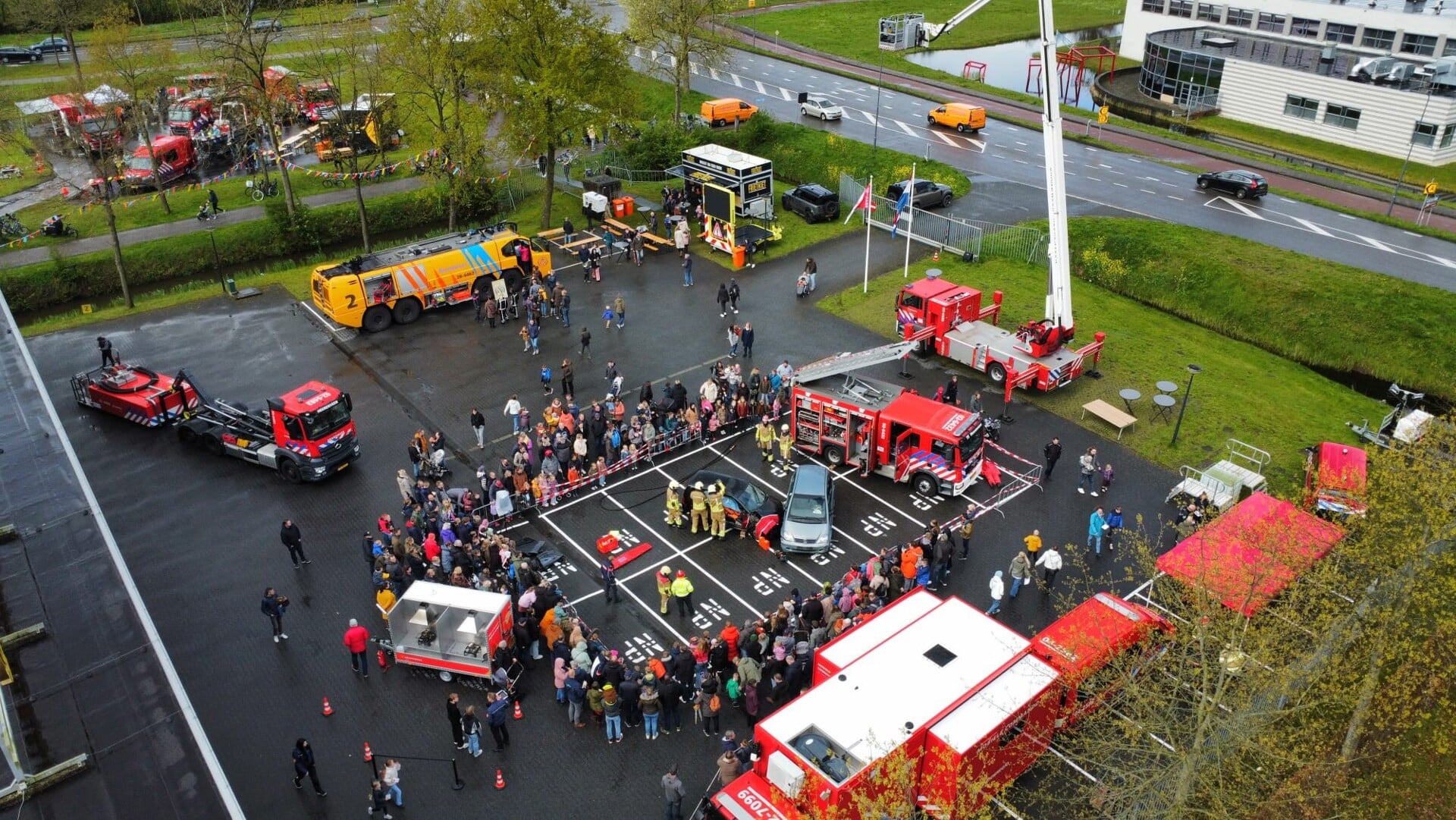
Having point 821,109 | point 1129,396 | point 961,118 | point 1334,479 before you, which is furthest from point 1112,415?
point 821,109

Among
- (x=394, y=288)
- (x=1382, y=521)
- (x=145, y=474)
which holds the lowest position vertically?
(x=145, y=474)

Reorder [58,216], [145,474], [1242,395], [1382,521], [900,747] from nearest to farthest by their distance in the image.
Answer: [900,747], [1382,521], [145,474], [1242,395], [58,216]

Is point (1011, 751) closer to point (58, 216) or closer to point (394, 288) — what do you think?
point (394, 288)

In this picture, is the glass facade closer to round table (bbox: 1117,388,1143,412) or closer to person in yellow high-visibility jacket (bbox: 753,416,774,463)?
round table (bbox: 1117,388,1143,412)

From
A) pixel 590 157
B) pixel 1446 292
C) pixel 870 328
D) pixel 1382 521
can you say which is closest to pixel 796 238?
pixel 870 328

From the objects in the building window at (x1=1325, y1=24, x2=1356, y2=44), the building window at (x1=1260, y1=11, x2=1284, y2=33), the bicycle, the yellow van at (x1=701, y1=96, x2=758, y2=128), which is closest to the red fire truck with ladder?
the yellow van at (x1=701, y1=96, x2=758, y2=128)

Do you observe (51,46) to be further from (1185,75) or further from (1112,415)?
(1112,415)

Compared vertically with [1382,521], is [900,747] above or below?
below
